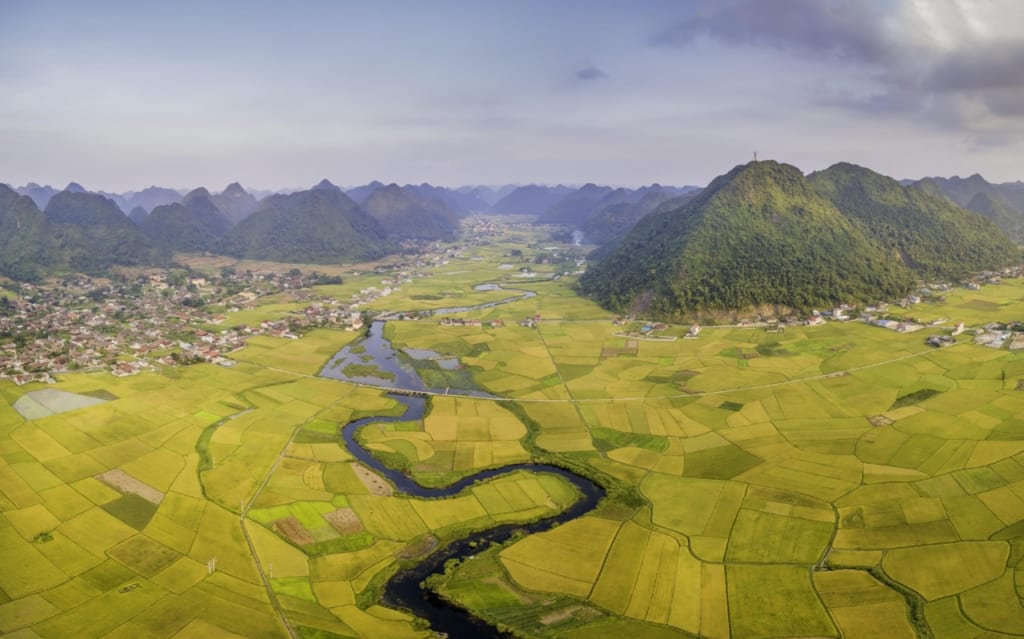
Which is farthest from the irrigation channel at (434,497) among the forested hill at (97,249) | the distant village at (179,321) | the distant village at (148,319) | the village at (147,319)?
the forested hill at (97,249)

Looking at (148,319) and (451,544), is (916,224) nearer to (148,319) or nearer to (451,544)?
(451,544)

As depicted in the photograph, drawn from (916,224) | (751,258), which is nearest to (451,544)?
(751,258)

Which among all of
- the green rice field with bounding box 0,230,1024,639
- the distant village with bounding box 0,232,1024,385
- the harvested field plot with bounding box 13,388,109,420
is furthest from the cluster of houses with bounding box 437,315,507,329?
the harvested field plot with bounding box 13,388,109,420

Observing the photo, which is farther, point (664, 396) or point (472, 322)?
point (472, 322)

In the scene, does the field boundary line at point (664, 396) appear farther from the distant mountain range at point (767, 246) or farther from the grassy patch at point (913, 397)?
the distant mountain range at point (767, 246)

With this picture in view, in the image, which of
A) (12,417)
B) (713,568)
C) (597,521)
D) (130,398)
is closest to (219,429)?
(130,398)

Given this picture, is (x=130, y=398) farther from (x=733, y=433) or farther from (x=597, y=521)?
(x=733, y=433)

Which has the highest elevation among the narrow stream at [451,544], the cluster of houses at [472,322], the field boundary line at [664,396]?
the cluster of houses at [472,322]
